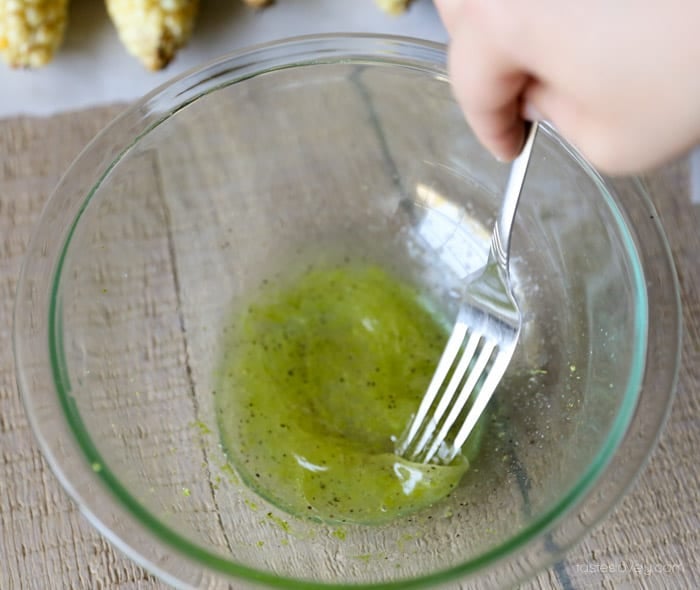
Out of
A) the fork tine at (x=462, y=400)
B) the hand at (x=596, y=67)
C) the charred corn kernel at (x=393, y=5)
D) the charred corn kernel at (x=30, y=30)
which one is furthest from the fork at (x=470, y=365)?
the charred corn kernel at (x=30, y=30)

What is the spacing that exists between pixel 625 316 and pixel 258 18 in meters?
0.55

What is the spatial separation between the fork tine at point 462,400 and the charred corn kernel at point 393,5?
43 centimetres

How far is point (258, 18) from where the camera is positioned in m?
0.96

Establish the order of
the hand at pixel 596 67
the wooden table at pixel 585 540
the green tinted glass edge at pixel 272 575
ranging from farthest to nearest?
the wooden table at pixel 585 540 → the green tinted glass edge at pixel 272 575 → the hand at pixel 596 67

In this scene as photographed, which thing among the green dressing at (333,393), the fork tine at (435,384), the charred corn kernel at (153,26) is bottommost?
the green dressing at (333,393)

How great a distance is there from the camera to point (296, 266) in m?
0.81

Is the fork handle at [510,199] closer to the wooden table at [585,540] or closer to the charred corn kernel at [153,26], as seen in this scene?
the wooden table at [585,540]

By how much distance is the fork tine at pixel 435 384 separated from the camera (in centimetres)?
72

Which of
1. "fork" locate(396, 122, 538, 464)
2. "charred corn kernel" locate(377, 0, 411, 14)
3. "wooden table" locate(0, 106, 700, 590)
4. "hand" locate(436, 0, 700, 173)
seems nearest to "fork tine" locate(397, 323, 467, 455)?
"fork" locate(396, 122, 538, 464)

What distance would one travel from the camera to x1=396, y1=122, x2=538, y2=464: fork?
695 mm

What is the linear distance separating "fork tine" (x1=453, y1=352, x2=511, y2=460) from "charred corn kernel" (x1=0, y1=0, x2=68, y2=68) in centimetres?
58

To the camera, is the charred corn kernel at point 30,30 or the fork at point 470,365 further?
the charred corn kernel at point 30,30

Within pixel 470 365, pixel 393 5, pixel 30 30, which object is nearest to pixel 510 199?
pixel 470 365

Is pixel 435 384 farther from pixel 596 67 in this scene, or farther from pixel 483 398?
pixel 596 67
